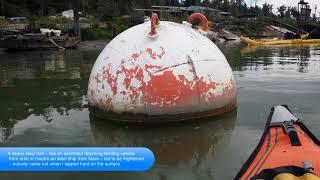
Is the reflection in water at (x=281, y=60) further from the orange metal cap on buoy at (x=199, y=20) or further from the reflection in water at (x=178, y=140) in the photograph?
the reflection in water at (x=178, y=140)

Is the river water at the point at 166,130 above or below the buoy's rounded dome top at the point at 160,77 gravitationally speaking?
below

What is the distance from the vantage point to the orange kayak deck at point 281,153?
4.33 metres

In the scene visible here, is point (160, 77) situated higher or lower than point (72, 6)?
lower

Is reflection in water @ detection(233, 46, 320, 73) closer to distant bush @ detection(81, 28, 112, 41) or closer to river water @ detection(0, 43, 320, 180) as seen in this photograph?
river water @ detection(0, 43, 320, 180)

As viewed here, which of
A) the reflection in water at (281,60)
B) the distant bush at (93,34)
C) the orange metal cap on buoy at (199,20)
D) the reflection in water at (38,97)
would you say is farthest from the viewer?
the distant bush at (93,34)

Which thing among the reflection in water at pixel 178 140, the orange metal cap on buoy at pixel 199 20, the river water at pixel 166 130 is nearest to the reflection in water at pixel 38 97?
the river water at pixel 166 130

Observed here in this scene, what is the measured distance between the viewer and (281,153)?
464 centimetres

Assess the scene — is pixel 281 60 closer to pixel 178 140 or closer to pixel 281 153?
pixel 178 140

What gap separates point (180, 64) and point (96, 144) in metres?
1.89

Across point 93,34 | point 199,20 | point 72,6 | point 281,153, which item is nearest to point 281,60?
point 199,20

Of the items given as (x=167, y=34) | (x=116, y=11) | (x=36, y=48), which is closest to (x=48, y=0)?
(x=116, y=11)

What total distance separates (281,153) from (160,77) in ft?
9.92

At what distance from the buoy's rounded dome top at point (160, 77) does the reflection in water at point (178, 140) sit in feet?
0.73

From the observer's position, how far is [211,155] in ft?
20.5
